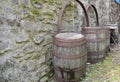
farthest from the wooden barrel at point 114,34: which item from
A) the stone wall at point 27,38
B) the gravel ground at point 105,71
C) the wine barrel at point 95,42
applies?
the stone wall at point 27,38

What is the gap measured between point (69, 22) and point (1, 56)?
50.8 inches

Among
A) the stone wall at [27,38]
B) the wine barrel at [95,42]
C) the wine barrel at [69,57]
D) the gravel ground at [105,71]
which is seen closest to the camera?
Result: the stone wall at [27,38]

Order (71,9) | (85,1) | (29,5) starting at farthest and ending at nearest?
(85,1) → (71,9) → (29,5)

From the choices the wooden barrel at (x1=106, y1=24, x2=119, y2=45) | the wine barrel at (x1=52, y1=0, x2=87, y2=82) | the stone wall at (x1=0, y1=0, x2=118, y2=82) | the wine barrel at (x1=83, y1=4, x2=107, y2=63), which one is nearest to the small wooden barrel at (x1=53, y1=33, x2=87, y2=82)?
the wine barrel at (x1=52, y1=0, x2=87, y2=82)

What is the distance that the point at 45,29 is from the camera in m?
2.30

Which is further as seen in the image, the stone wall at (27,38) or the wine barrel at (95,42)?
the wine barrel at (95,42)

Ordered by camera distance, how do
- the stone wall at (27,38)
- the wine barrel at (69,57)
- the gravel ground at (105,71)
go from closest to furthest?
the stone wall at (27,38) < the wine barrel at (69,57) < the gravel ground at (105,71)

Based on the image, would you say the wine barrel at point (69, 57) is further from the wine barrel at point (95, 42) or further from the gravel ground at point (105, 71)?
the wine barrel at point (95, 42)

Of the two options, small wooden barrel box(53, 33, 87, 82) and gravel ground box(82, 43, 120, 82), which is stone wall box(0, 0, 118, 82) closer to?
small wooden barrel box(53, 33, 87, 82)

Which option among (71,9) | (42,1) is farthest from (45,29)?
(71,9)

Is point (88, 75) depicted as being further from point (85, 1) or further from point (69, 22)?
point (85, 1)

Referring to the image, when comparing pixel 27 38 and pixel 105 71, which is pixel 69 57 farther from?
pixel 105 71

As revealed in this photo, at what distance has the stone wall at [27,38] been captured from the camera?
1929 mm

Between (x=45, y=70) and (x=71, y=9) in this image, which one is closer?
(x=45, y=70)
